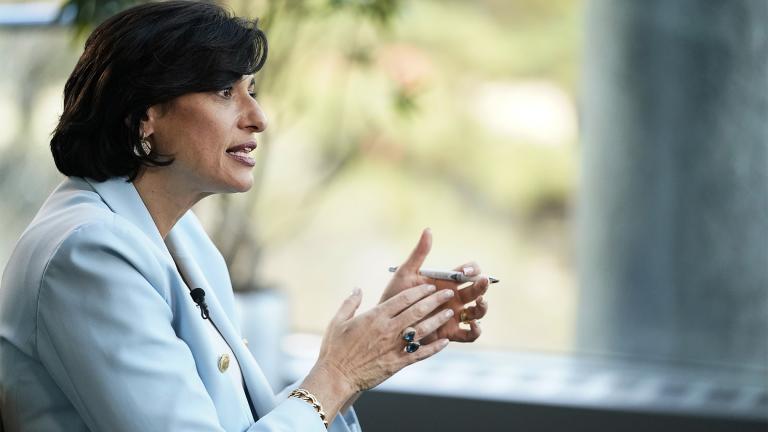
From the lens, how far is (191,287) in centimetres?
177

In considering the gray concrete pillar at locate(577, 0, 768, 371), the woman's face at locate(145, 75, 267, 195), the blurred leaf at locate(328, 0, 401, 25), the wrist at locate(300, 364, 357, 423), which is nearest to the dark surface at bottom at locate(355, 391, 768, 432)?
the gray concrete pillar at locate(577, 0, 768, 371)

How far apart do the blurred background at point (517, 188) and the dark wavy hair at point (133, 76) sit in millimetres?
1423

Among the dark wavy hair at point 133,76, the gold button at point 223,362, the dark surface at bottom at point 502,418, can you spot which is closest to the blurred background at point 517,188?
the dark surface at bottom at point 502,418

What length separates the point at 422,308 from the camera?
167 cm

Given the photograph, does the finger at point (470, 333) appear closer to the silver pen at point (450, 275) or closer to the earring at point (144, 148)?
the silver pen at point (450, 275)

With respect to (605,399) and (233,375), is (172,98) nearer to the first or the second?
(233,375)

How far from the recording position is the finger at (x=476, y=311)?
1829 millimetres

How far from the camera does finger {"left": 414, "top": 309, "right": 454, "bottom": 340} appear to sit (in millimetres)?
1677

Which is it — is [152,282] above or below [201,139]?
below

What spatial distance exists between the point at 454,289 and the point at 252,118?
0.47 metres

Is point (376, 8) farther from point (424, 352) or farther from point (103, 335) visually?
point (103, 335)

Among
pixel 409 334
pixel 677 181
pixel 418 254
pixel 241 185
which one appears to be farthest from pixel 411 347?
pixel 677 181

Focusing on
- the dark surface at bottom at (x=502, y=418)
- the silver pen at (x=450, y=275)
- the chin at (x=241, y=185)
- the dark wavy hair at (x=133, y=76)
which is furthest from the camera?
the dark surface at bottom at (x=502, y=418)

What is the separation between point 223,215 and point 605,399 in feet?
4.56
